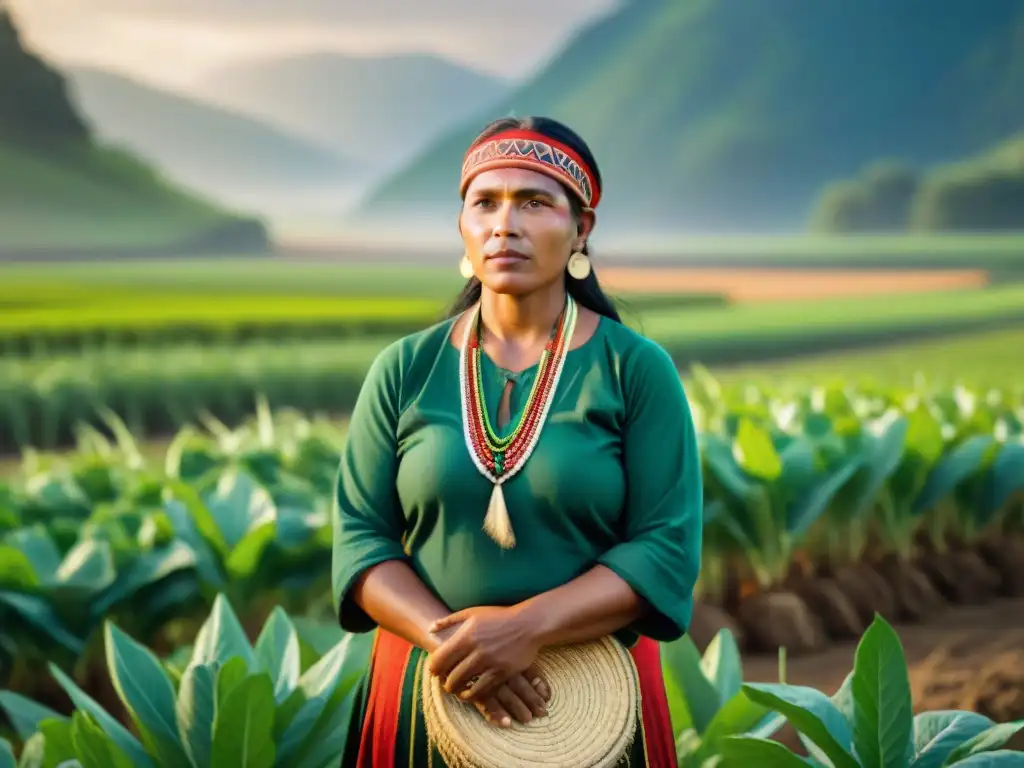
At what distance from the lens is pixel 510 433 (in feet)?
5.59

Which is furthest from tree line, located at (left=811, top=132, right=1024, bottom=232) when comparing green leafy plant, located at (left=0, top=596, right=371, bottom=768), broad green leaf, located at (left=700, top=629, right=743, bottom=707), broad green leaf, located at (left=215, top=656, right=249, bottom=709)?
broad green leaf, located at (left=215, top=656, right=249, bottom=709)

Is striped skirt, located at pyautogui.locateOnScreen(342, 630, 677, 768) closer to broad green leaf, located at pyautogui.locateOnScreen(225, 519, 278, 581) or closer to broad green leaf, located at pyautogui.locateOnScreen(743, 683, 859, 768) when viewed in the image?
broad green leaf, located at pyautogui.locateOnScreen(743, 683, 859, 768)

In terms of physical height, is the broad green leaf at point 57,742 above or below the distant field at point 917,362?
below

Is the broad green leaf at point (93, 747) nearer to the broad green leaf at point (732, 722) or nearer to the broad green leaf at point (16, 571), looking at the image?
the broad green leaf at point (732, 722)

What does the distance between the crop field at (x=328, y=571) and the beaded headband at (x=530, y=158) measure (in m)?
0.28

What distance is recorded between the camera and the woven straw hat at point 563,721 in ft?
5.32

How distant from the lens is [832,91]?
28.1 metres

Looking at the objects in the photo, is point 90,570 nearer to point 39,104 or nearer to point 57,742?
point 57,742

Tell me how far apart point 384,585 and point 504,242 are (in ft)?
1.56

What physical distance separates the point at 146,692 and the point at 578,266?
1111mm

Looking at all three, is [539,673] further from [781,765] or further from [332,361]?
[332,361]

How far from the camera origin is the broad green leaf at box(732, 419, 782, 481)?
384cm

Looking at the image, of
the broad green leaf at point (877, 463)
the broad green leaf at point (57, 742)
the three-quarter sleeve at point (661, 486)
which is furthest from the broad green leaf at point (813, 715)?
the broad green leaf at point (877, 463)

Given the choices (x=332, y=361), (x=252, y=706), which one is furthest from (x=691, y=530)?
(x=332, y=361)
